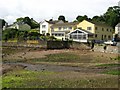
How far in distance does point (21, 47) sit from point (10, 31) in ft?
42.8

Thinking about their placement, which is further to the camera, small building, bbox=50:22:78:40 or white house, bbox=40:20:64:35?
white house, bbox=40:20:64:35

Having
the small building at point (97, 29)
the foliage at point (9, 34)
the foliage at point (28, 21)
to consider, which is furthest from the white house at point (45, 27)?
the foliage at point (9, 34)

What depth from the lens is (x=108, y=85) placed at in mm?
20688

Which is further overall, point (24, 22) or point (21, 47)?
point (24, 22)

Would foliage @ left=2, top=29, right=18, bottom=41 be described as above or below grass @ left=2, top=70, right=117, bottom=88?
above

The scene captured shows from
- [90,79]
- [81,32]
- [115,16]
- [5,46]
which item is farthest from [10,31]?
[90,79]

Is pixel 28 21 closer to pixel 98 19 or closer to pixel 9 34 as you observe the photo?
pixel 98 19

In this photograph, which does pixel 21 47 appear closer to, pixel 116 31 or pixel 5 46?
pixel 5 46

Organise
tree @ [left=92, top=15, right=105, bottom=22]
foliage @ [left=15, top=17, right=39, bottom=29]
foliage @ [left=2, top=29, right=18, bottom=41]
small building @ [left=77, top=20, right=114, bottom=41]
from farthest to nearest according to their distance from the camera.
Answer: foliage @ [left=15, top=17, right=39, bottom=29], tree @ [left=92, top=15, right=105, bottom=22], small building @ [left=77, top=20, right=114, bottom=41], foliage @ [left=2, top=29, right=18, bottom=41]

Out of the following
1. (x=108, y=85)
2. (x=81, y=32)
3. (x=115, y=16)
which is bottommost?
(x=108, y=85)

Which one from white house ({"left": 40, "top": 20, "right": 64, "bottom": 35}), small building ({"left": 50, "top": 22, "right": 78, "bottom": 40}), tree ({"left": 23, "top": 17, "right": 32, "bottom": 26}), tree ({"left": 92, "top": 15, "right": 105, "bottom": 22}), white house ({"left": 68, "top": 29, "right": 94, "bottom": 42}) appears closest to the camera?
white house ({"left": 68, "top": 29, "right": 94, "bottom": 42})

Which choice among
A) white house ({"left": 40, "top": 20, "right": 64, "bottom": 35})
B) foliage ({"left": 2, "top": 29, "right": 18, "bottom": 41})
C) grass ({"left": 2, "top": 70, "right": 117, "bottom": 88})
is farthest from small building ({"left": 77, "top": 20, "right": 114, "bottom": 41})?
grass ({"left": 2, "top": 70, "right": 117, "bottom": 88})

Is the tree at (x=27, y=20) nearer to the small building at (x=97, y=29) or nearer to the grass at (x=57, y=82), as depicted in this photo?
the small building at (x=97, y=29)

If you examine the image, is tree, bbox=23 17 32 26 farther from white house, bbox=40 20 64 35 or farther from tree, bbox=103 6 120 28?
tree, bbox=103 6 120 28
